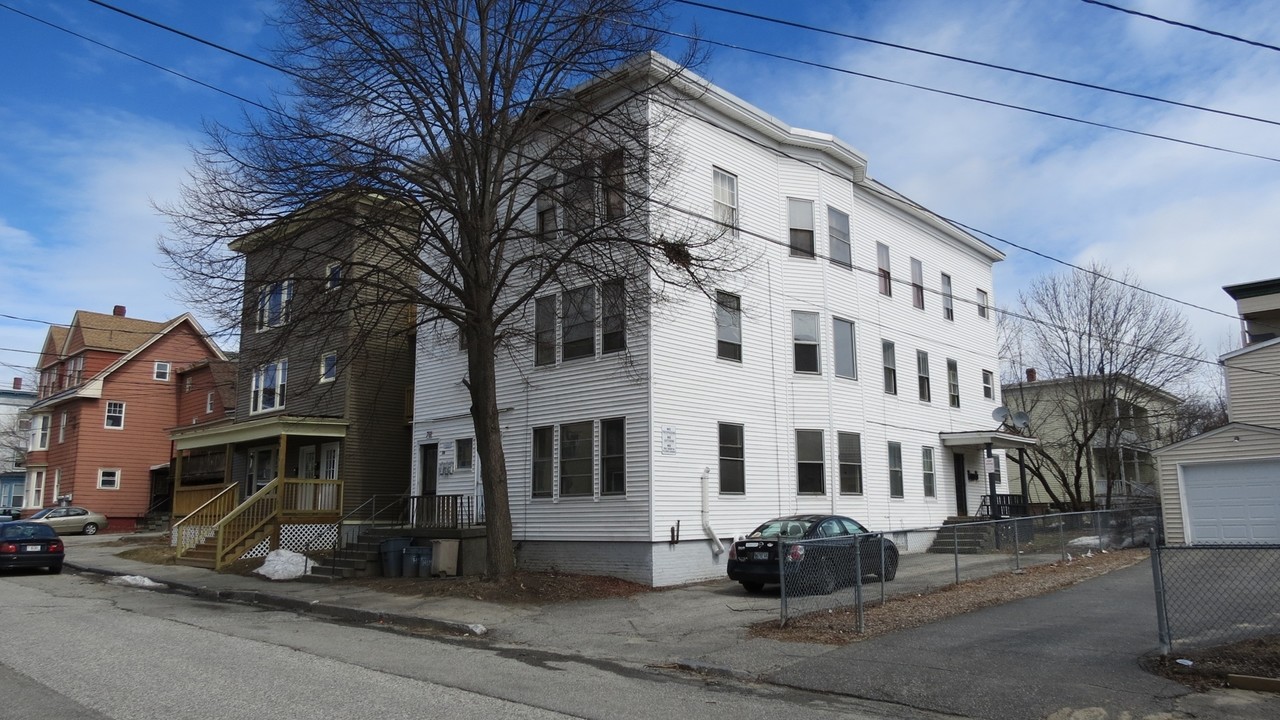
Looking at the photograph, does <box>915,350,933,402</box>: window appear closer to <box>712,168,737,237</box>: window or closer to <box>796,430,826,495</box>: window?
<box>796,430,826,495</box>: window

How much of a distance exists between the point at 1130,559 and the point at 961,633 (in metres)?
12.9

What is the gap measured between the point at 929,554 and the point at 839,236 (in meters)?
9.26

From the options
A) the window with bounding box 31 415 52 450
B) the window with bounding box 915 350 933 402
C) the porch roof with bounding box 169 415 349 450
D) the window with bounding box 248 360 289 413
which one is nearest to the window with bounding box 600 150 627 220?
the porch roof with bounding box 169 415 349 450

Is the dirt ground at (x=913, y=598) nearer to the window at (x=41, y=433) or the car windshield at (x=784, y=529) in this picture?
the car windshield at (x=784, y=529)

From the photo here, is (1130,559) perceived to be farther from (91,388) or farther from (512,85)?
(91,388)

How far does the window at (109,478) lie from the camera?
42.3m

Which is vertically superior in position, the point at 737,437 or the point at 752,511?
the point at 737,437

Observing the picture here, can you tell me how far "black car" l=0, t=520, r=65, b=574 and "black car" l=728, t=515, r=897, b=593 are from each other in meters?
17.9

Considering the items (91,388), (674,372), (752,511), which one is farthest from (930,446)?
(91,388)

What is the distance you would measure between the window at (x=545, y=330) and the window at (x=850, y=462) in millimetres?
7822

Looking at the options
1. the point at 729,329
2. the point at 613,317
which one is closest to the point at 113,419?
the point at 613,317

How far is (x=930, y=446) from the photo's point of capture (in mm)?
27547

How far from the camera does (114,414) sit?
43250mm

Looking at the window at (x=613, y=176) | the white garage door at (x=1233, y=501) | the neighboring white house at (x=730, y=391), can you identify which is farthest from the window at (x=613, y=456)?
the white garage door at (x=1233, y=501)
